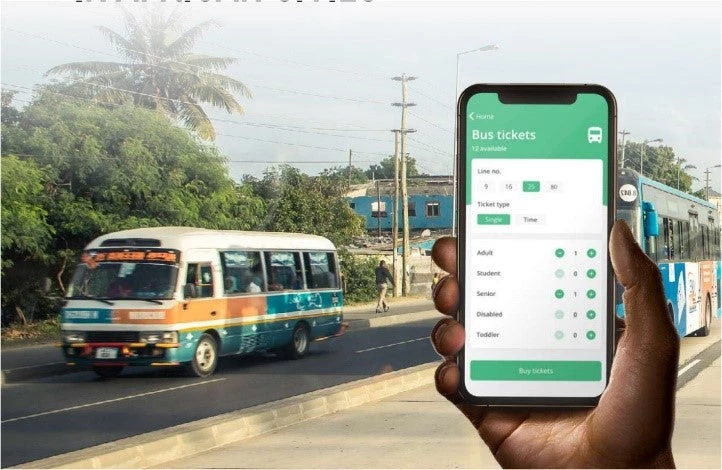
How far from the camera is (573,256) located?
2580 mm

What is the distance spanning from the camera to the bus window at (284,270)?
49.8 ft

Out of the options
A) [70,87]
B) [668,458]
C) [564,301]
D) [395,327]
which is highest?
[70,87]

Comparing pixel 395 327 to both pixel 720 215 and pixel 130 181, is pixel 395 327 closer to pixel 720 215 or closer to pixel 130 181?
pixel 720 215

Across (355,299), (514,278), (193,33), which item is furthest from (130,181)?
(514,278)

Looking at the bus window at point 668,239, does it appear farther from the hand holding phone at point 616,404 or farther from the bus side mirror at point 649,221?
the hand holding phone at point 616,404

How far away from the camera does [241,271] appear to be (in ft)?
49.7

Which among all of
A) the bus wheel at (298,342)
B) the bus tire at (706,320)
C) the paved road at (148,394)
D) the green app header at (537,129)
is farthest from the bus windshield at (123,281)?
the green app header at (537,129)

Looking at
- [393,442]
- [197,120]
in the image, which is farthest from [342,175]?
[393,442]

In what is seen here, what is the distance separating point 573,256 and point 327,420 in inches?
278

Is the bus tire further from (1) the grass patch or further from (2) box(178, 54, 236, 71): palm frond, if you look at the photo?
(1) the grass patch

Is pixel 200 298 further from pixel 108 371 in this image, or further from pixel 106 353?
pixel 108 371

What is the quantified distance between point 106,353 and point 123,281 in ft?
2.82

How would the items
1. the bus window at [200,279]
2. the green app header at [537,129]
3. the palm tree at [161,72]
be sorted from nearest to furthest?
the green app header at [537,129] → the bus window at [200,279] → the palm tree at [161,72]

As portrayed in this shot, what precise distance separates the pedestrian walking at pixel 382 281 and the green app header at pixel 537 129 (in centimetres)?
1821
